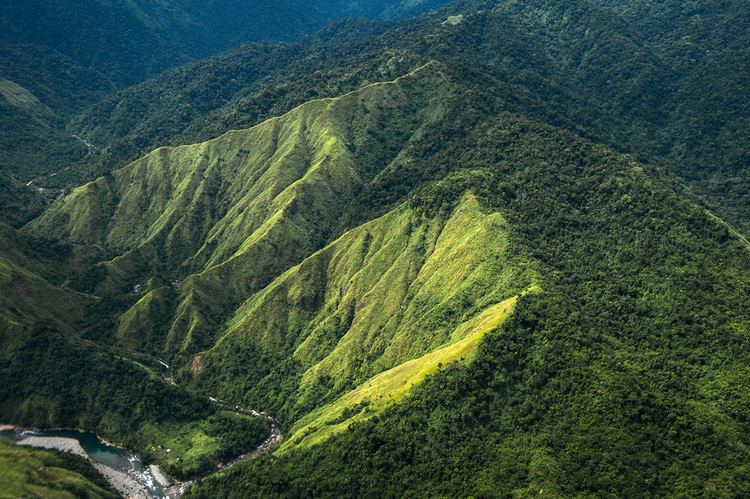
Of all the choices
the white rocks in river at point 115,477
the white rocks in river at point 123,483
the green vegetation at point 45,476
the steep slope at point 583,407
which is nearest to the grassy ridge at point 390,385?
the steep slope at point 583,407

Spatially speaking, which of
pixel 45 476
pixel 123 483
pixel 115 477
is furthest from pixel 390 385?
pixel 45 476

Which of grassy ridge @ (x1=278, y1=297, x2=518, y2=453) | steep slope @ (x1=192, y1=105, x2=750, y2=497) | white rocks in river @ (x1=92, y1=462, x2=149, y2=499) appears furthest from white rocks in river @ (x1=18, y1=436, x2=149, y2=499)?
grassy ridge @ (x1=278, y1=297, x2=518, y2=453)

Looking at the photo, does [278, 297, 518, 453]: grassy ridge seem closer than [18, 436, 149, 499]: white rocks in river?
Yes

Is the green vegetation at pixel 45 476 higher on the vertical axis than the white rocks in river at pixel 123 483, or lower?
higher

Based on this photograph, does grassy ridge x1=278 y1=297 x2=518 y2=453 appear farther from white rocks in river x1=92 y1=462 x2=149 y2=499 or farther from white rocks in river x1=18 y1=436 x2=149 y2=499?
white rocks in river x1=18 y1=436 x2=149 y2=499

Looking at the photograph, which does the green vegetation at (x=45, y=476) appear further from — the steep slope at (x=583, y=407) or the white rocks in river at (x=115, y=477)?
the steep slope at (x=583, y=407)

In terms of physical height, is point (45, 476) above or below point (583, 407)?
above

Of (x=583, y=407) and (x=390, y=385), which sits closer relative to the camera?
(x=583, y=407)

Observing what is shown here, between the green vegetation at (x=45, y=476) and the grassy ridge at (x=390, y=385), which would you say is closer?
the green vegetation at (x=45, y=476)

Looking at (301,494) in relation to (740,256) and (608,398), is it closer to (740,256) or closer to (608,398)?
(608,398)

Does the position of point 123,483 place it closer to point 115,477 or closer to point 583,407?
point 115,477
